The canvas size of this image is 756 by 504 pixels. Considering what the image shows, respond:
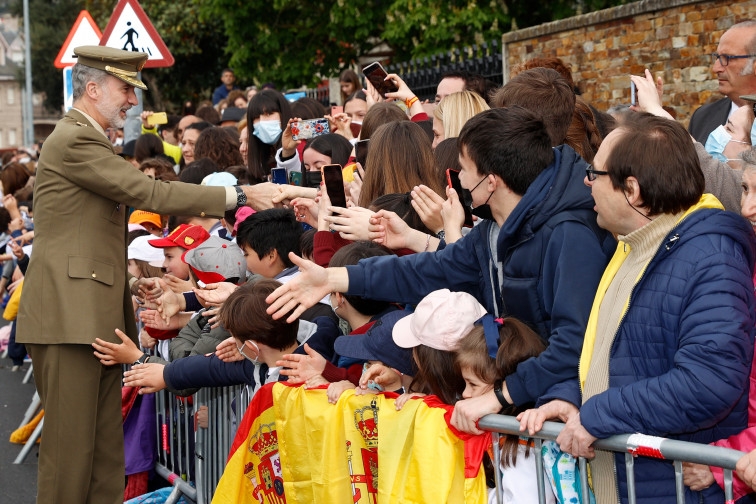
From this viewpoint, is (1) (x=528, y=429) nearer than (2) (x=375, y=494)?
Yes

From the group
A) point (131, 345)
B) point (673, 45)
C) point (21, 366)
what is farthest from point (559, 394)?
point (21, 366)

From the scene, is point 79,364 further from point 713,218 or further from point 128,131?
point 128,131

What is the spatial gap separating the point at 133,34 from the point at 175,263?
11.4 ft

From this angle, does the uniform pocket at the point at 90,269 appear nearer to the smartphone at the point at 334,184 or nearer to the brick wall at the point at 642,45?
the smartphone at the point at 334,184

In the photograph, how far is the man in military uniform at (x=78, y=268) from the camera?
190 inches

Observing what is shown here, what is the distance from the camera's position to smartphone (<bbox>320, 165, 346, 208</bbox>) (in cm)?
445

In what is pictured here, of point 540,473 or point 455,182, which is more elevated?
point 455,182

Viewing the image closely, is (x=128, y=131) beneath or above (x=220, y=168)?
above

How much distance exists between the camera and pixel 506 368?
314cm

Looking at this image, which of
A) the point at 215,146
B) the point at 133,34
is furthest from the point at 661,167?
the point at 133,34

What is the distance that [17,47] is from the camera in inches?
3698

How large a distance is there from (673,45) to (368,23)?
9.45m

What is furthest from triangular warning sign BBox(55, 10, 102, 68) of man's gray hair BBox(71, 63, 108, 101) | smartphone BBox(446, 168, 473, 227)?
smartphone BBox(446, 168, 473, 227)

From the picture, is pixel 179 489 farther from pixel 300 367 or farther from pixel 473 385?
pixel 473 385
